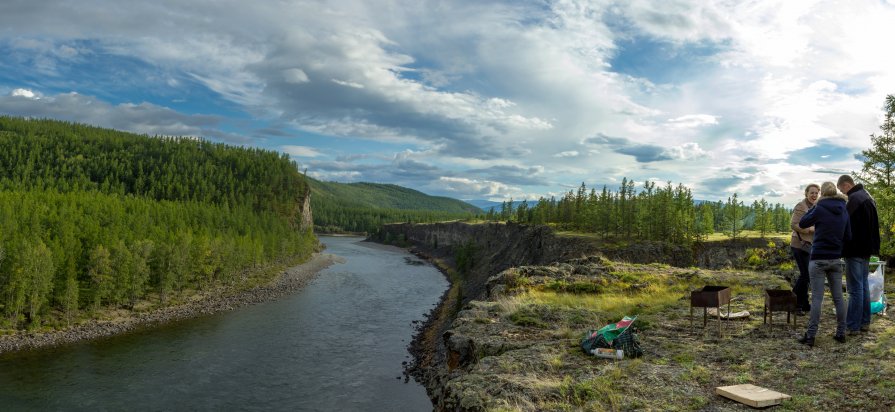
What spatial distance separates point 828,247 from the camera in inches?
529

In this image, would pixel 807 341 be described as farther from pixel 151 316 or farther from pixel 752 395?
pixel 151 316

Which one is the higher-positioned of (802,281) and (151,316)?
(802,281)

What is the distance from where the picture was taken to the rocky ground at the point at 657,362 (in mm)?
11141

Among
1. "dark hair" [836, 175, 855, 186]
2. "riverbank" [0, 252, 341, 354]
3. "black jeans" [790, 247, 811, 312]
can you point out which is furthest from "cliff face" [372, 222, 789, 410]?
"riverbank" [0, 252, 341, 354]

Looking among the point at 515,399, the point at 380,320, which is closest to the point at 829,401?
the point at 515,399

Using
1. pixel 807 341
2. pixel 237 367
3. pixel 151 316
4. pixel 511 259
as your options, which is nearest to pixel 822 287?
pixel 807 341

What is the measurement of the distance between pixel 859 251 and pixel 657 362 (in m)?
6.42

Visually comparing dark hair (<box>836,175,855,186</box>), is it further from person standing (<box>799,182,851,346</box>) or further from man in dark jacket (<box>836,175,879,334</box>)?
person standing (<box>799,182,851,346</box>)

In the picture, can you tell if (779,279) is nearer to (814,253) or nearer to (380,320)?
(814,253)

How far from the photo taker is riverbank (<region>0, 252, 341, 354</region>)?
47969 mm

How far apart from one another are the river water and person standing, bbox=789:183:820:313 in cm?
2383

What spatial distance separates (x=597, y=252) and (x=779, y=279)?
42.4m

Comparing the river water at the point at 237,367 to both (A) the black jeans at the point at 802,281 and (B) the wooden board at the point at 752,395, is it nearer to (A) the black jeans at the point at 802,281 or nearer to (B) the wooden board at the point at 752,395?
(A) the black jeans at the point at 802,281

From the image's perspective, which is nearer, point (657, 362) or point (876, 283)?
point (657, 362)
